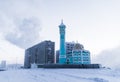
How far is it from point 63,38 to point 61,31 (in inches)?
141

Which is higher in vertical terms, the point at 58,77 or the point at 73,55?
the point at 73,55

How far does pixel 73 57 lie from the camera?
80.6 metres

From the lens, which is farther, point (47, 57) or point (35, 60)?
point (35, 60)

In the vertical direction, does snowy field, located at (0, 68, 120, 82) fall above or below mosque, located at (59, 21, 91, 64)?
below

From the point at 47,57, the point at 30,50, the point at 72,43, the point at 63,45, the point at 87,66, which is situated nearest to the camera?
the point at 87,66

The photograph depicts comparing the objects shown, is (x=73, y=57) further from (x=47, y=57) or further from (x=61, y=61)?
(x=47, y=57)

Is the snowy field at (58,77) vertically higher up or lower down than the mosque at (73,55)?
lower down

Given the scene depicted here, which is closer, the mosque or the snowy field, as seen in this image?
the snowy field

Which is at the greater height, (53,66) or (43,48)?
(43,48)

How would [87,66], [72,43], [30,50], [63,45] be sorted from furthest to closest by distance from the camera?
[30,50] → [72,43] → [63,45] → [87,66]

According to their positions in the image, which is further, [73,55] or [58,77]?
[73,55]

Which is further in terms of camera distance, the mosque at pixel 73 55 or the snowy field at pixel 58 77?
the mosque at pixel 73 55

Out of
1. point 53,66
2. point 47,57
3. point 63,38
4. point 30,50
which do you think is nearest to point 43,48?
point 47,57

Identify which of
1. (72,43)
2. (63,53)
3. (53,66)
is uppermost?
(72,43)
